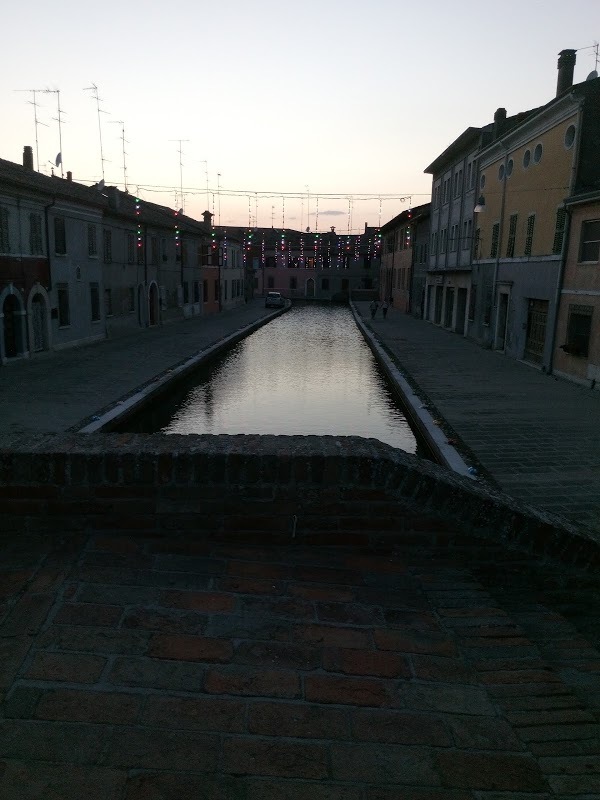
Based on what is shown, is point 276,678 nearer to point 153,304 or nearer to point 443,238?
point 153,304

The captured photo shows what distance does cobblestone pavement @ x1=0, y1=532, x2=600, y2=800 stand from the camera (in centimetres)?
211

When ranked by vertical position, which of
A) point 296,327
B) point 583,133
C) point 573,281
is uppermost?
point 583,133

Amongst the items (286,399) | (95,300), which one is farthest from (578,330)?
(95,300)

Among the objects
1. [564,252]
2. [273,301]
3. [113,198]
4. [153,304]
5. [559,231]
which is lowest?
[273,301]

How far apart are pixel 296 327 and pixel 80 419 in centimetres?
2883

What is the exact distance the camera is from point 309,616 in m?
3.12

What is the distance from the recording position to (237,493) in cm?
378

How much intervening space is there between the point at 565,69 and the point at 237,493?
25.8 meters

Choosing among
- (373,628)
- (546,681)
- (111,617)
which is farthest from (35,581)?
(546,681)

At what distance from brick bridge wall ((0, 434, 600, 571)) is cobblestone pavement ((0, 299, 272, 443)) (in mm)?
596

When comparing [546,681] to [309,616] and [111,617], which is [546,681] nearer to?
[309,616]

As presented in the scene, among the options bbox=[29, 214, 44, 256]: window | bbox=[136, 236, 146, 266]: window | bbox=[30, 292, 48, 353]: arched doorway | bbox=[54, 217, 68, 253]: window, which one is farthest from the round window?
bbox=[136, 236, 146, 266]: window

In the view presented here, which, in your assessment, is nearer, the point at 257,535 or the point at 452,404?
the point at 257,535

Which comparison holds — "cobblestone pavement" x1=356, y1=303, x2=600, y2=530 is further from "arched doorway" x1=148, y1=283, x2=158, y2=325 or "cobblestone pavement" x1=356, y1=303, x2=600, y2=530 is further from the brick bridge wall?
"arched doorway" x1=148, y1=283, x2=158, y2=325
